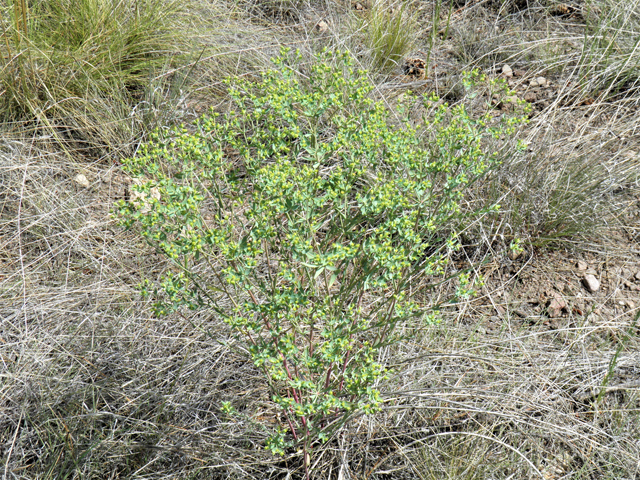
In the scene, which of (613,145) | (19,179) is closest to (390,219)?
(613,145)

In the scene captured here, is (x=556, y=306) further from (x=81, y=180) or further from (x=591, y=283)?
(x=81, y=180)

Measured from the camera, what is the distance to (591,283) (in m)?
2.80

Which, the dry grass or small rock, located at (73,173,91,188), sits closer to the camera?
the dry grass

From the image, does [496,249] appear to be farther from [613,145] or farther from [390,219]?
[390,219]

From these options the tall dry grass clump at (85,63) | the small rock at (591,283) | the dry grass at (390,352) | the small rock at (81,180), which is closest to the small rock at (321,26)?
the dry grass at (390,352)

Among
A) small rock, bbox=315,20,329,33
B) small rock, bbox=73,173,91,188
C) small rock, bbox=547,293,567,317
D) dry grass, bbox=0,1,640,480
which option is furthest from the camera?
small rock, bbox=315,20,329,33

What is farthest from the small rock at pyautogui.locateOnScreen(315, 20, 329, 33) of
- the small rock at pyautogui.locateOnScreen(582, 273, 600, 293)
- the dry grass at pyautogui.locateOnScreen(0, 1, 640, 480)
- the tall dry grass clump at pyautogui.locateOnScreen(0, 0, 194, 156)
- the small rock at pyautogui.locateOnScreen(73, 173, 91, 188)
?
the small rock at pyautogui.locateOnScreen(582, 273, 600, 293)

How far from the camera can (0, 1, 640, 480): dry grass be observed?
217cm

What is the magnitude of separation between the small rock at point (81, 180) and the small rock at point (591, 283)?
8.56 feet

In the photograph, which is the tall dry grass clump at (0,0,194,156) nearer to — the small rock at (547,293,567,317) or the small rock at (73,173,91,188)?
the small rock at (73,173,91,188)

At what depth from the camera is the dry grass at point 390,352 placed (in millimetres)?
2174

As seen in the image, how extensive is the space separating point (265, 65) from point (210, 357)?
2.01m

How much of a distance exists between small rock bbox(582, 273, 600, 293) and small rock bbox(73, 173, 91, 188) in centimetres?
261

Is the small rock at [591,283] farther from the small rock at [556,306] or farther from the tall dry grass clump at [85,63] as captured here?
the tall dry grass clump at [85,63]
